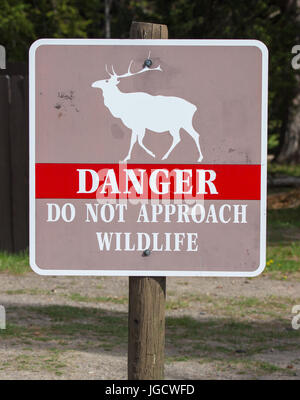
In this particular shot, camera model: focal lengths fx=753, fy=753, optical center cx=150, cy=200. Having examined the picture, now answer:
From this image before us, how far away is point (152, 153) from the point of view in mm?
2938

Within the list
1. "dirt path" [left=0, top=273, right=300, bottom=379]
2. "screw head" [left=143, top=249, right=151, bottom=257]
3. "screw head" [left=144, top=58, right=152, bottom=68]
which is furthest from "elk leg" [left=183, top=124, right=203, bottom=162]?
"dirt path" [left=0, top=273, right=300, bottom=379]

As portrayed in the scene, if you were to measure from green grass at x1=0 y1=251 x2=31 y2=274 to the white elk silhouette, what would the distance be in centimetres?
626

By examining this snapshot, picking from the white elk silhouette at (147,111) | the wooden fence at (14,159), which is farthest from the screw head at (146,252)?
the wooden fence at (14,159)

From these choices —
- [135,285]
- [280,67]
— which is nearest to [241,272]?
[135,285]

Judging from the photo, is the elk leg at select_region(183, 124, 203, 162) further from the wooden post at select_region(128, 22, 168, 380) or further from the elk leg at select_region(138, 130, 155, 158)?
the wooden post at select_region(128, 22, 168, 380)

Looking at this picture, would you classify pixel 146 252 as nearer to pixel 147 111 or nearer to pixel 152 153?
pixel 152 153

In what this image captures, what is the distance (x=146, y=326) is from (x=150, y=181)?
2.08 ft

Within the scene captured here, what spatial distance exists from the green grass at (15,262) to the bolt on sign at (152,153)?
6.15m

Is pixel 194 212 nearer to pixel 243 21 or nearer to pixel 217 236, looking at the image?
pixel 217 236

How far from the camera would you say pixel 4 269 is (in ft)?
29.8

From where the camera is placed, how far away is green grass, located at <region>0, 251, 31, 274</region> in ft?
29.7

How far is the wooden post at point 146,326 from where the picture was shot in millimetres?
3092

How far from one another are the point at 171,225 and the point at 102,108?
53cm

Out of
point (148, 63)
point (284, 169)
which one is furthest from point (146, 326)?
point (284, 169)
